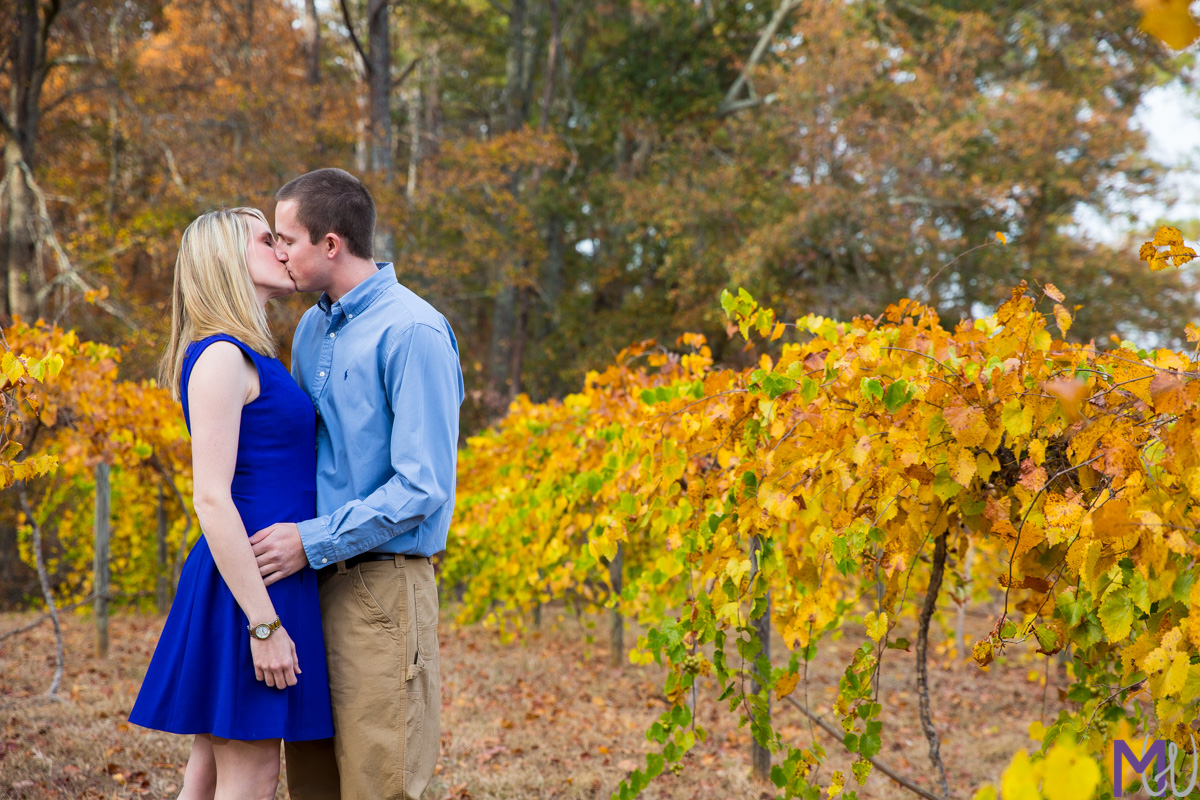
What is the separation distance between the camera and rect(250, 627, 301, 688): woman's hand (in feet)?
5.27

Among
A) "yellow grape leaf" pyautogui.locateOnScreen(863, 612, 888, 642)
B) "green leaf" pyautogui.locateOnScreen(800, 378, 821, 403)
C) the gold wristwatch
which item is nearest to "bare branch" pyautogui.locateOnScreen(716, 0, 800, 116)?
"green leaf" pyautogui.locateOnScreen(800, 378, 821, 403)

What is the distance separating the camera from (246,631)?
1.65m

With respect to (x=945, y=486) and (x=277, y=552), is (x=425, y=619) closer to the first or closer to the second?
(x=277, y=552)

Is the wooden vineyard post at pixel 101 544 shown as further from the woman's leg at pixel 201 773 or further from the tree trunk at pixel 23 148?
the tree trunk at pixel 23 148

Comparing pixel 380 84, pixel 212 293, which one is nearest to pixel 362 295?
pixel 212 293

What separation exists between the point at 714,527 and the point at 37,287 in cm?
883

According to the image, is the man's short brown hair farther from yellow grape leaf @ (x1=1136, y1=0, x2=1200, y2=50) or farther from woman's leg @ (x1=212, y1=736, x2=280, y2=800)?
yellow grape leaf @ (x1=1136, y1=0, x2=1200, y2=50)

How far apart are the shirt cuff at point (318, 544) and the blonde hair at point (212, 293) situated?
401 millimetres

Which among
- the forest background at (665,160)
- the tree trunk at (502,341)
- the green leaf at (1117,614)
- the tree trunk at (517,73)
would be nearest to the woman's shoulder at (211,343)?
the green leaf at (1117,614)

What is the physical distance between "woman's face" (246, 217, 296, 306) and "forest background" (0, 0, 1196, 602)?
300 inches

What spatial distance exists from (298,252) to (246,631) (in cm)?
80

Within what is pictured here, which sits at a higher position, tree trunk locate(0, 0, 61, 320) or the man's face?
tree trunk locate(0, 0, 61, 320)

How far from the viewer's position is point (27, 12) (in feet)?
27.0

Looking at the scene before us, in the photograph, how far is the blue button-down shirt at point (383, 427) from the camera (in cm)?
165
